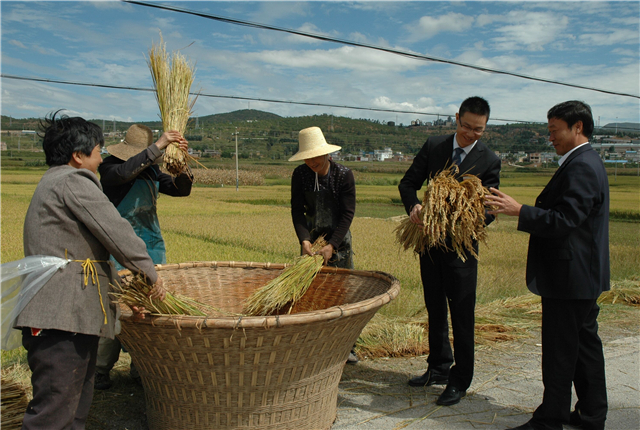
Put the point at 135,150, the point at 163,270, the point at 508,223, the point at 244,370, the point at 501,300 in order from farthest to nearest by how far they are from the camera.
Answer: the point at 508,223, the point at 501,300, the point at 135,150, the point at 163,270, the point at 244,370

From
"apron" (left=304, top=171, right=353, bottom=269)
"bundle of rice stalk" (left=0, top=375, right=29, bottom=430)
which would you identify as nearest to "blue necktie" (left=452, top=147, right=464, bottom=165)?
"apron" (left=304, top=171, right=353, bottom=269)

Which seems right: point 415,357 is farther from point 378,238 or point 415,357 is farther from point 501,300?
point 378,238

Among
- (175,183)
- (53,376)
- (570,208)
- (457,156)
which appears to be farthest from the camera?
(175,183)

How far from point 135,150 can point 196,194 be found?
590 inches

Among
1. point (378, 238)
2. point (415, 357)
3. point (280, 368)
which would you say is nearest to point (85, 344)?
point (280, 368)

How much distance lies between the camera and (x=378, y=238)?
30.3 ft

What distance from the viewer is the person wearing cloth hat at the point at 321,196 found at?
3.35m

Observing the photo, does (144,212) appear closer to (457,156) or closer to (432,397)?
(457,156)

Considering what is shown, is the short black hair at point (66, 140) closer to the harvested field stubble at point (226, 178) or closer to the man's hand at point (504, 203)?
the man's hand at point (504, 203)

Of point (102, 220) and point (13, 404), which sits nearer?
point (102, 220)

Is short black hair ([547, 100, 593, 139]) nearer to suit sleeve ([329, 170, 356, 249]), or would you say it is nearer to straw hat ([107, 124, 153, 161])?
suit sleeve ([329, 170, 356, 249])

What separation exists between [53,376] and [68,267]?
0.43 metres

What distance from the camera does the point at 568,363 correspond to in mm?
2496

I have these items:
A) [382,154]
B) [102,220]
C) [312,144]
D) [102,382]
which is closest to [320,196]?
[312,144]
